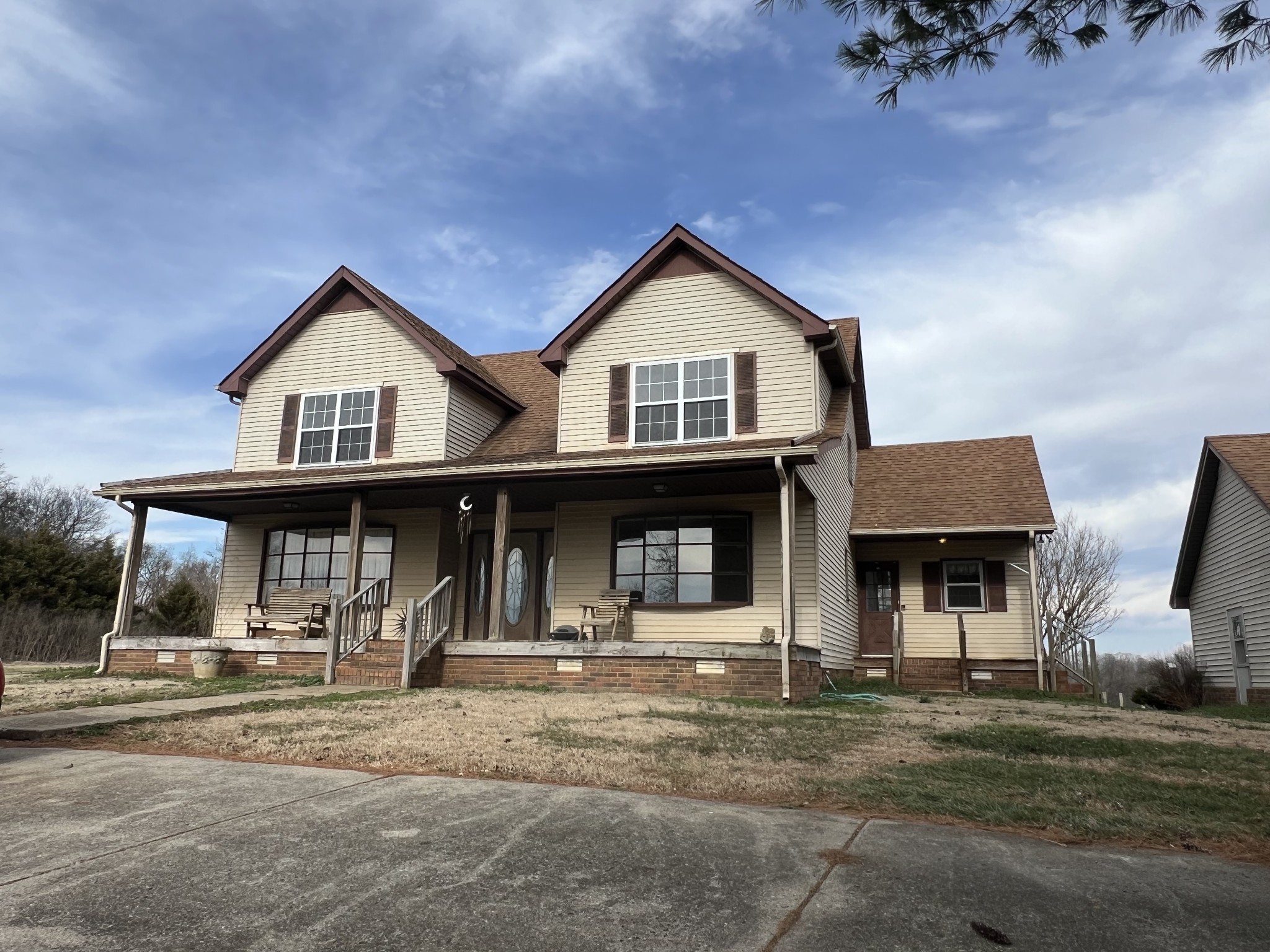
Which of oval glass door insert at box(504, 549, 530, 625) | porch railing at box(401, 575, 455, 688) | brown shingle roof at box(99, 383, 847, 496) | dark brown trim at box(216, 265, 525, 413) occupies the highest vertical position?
dark brown trim at box(216, 265, 525, 413)

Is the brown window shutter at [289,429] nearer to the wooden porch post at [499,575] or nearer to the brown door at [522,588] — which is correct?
the brown door at [522,588]

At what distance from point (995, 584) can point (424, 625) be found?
11116 millimetres

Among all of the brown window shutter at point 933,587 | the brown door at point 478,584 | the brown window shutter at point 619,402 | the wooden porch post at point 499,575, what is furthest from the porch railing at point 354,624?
the brown window shutter at point 933,587

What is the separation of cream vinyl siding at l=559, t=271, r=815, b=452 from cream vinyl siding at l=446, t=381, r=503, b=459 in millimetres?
2103

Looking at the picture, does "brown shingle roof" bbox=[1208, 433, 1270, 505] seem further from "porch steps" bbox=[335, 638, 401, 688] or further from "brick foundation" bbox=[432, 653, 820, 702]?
"porch steps" bbox=[335, 638, 401, 688]

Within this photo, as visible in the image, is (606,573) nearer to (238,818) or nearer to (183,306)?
Result: (238,818)

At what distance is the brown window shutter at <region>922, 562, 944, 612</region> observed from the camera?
669 inches

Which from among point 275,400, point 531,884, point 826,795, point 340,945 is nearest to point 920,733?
point 826,795

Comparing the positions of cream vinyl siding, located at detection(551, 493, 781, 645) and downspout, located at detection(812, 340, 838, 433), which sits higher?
downspout, located at detection(812, 340, 838, 433)

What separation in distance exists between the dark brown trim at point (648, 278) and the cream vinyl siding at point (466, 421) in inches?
73.6

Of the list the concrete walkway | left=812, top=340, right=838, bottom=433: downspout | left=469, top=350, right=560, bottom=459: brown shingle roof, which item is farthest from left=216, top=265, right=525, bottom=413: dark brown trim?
the concrete walkway

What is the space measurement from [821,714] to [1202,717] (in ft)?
20.6

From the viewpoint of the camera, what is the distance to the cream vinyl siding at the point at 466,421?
50.0 feet

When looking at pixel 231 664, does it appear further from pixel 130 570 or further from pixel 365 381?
pixel 365 381
